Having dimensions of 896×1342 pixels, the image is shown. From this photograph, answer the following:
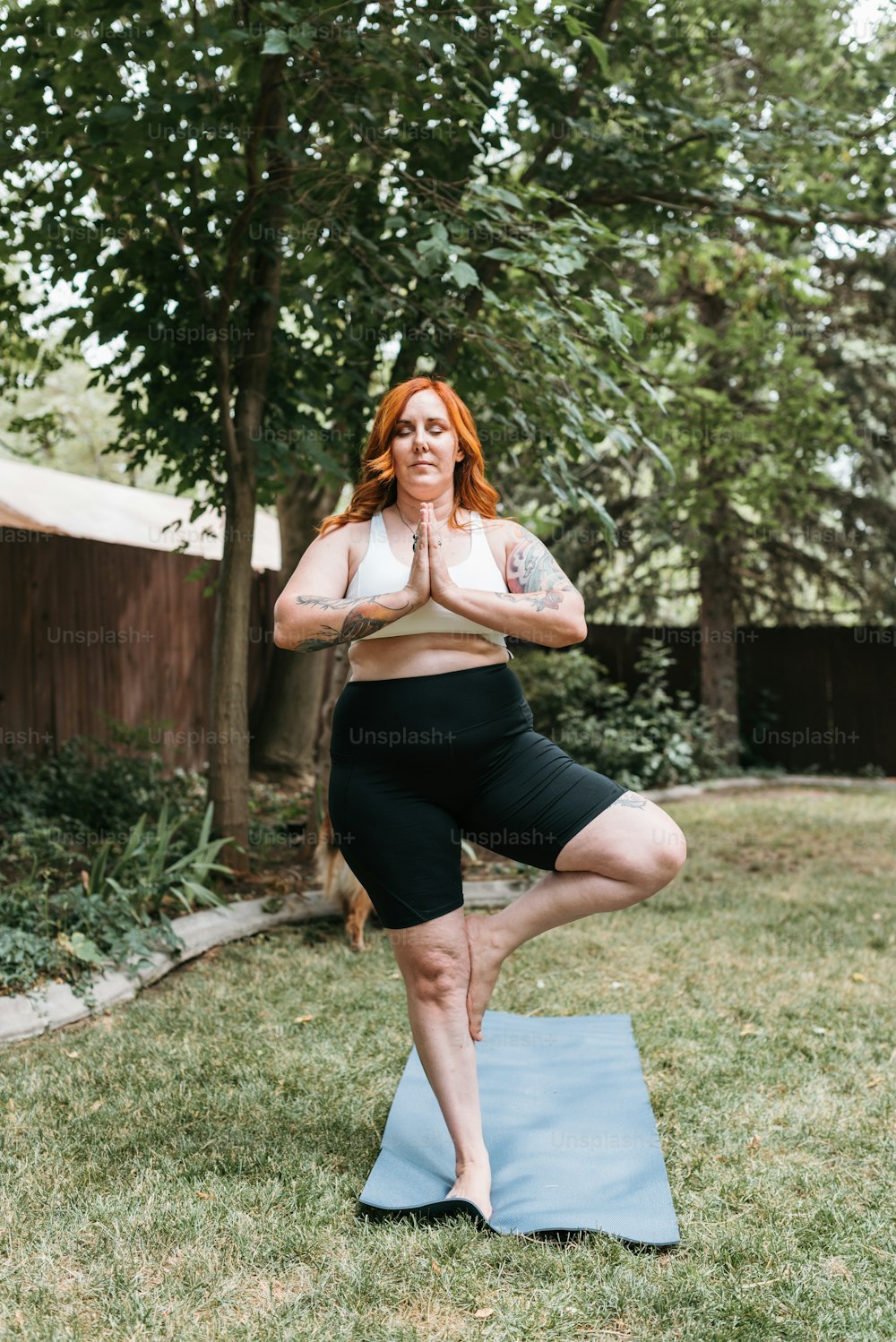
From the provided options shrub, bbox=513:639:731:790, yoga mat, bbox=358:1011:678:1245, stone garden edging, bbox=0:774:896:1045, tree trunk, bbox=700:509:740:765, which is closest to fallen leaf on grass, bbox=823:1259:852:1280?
yoga mat, bbox=358:1011:678:1245

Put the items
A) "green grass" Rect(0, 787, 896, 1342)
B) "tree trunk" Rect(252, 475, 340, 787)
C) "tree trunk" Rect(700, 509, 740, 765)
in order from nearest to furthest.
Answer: "green grass" Rect(0, 787, 896, 1342) < "tree trunk" Rect(252, 475, 340, 787) < "tree trunk" Rect(700, 509, 740, 765)

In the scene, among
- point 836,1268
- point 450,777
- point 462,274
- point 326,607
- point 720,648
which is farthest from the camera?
point 720,648

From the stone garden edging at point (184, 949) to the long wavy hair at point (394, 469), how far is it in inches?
91.8

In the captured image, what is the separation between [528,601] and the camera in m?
2.52

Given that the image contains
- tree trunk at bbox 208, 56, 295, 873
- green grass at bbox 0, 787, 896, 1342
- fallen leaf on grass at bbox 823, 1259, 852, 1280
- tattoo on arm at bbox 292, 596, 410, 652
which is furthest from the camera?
tree trunk at bbox 208, 56, 295, 873

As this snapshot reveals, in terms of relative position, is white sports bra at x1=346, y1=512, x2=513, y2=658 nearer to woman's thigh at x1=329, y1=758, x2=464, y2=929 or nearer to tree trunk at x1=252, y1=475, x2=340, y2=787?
woman's thigh at x1=329, y1=758, x2=464, y2=929

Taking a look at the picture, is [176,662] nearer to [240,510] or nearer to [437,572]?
[240,510]

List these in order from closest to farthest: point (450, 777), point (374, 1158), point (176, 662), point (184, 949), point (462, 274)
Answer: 1. point (450, 777)
2. point (374, 1158)
3. point (462, 274)
4. point (184, 949)
5. point (176, 662)

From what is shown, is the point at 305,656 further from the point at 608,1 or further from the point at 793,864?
the point at 608,1

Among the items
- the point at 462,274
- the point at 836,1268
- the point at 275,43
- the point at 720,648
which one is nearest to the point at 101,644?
the point at 462,274

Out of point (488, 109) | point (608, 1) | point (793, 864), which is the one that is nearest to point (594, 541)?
point (793, 864)

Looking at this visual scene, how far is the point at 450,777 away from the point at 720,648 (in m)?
10.3

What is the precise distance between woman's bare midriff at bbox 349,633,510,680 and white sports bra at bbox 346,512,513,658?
2 centimetres

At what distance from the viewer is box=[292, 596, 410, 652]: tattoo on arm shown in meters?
2.46
